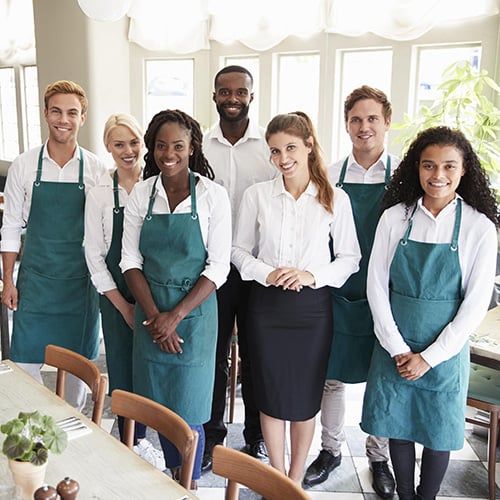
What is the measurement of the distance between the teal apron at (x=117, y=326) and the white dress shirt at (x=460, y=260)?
38.9 inches

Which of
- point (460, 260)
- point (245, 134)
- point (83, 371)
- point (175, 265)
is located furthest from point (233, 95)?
point (83, 371)

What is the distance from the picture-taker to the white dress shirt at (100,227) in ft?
7.48

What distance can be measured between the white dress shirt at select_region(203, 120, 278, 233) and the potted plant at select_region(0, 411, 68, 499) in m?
1.43

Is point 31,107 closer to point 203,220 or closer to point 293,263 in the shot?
point 203,220

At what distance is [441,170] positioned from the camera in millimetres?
1972

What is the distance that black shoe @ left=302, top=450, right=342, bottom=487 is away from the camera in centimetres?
257

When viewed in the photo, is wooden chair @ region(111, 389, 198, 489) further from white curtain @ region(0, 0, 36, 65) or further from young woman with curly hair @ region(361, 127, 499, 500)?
white curtain @ region(0, 0, 36, 65)

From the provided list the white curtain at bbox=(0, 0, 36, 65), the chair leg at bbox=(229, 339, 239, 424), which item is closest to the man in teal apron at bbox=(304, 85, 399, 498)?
the chair leg at bbox=(229, 339, 239, 424)

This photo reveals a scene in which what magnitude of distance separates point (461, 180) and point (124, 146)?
4.27 ft

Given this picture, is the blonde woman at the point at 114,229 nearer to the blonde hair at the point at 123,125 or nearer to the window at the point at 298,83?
the blonde hair at the point at 123,125

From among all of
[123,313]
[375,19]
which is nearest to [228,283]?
[123,313]

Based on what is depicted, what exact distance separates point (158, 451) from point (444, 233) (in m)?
1.67

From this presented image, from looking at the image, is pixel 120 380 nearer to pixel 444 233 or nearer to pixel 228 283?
pixel 228 283

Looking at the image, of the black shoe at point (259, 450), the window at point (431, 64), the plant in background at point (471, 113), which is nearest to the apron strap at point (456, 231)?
the black shoe at point (259, 450)
